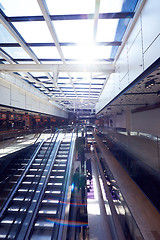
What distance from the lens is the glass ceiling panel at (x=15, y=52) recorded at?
4541 millimetres

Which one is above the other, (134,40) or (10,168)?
(134,40)

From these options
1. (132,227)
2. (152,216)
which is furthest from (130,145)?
(132,227)

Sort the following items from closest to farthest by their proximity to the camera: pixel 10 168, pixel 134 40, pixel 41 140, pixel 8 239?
1. pixel 8 239
2. pixel 134 40
3. pixel 10 168
4. pixel 41 140

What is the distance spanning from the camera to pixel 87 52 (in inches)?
189

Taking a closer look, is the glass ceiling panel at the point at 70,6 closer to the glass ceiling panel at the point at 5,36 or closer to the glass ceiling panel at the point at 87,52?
the glass ceiling panel at the point at 87,52

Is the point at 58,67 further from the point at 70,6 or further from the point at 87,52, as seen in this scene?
the point at 70,6

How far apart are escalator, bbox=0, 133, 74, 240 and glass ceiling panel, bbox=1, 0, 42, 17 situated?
5061mm

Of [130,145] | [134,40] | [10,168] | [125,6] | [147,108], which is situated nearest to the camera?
[125,6]

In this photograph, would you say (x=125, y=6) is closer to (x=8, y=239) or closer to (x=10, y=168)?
(x=8, y=239)

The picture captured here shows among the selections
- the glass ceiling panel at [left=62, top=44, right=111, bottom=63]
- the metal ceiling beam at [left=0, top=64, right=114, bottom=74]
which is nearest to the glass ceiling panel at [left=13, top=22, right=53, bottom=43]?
the glass ceiling panel at [left=62, top=44, right=111, bottom=63]

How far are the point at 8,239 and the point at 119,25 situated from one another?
6.35 meters

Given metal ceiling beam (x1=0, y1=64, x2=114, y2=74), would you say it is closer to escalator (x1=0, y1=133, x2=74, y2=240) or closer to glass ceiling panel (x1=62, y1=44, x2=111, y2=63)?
glass ceiling panel (x1=62, y1=44, x2=111, y2=63)

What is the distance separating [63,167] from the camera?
532cm

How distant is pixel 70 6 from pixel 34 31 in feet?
4.86
